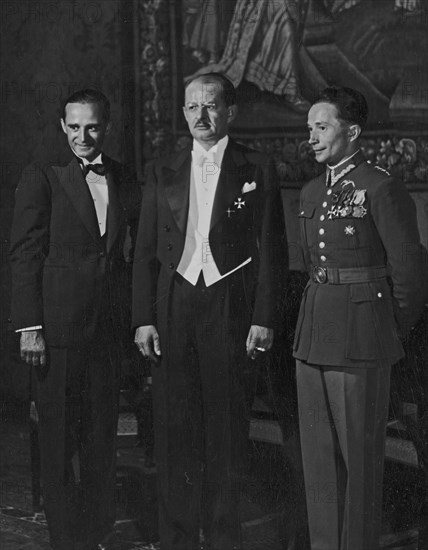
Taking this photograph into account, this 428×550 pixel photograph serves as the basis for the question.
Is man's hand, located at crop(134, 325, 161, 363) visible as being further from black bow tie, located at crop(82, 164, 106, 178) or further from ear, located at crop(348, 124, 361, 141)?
ear, located at crop(348, 124, 361, 141)

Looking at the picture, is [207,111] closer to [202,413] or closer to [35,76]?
[35,76]

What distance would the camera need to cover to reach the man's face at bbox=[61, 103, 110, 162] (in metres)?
3.51

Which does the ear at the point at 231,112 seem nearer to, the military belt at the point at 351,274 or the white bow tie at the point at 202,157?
the white bow tie at the point at 202,157

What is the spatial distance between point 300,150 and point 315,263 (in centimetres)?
87

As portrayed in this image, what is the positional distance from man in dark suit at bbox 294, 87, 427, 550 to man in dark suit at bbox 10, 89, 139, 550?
2.64 feet

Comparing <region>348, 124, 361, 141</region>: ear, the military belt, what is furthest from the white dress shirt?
<region>348, 124, 361, 141</region>: ear

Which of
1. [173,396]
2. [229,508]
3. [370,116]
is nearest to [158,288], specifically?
[173,396]

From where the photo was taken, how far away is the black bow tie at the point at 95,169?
11.6 feet

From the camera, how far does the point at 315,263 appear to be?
3205 mm

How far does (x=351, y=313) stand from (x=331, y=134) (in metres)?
0.63

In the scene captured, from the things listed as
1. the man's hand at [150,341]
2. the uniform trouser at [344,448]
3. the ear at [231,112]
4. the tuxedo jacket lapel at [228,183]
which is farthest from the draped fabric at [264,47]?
the uniform trouser at [344,448]

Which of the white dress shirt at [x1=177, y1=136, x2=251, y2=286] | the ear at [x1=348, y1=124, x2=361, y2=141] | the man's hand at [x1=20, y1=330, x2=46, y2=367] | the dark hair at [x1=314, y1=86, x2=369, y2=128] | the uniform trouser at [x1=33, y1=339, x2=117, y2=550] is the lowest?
the uniform trouser at [x1=33, y1=339, x2=117, y2=550]

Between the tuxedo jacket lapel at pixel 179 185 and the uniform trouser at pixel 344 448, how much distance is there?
2.34ft

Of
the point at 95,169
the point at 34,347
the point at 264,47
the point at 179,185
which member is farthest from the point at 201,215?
the point at 264,47
